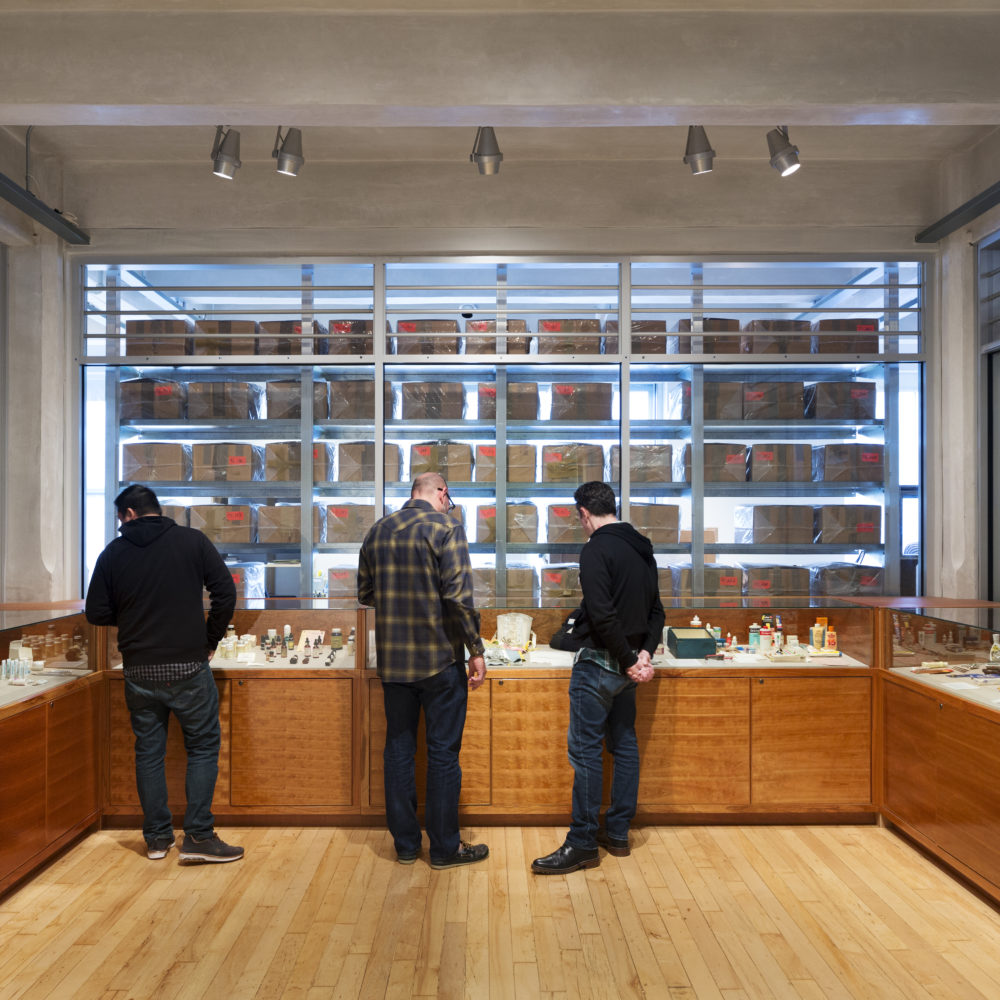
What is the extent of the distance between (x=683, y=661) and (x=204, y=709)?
7.38ft

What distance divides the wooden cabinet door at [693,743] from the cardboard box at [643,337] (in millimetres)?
2382

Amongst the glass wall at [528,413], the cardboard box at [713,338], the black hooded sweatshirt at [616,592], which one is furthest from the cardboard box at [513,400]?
the black hooded sweatshirt at [616,592]

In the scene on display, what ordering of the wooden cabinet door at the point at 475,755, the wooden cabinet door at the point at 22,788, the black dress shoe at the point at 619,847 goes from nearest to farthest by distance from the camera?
the wooden cabinet door at the point at 22,788
the black dress shoe at the point at 619,847
the wooden cabinet door at the point at 475,755

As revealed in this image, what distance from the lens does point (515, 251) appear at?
540cm

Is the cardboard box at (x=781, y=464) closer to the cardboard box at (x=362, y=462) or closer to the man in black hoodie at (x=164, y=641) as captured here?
the cardboard box at (x=362, y=462)

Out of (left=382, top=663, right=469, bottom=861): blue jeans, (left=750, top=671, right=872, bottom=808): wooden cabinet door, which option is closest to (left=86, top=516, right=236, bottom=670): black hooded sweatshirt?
(left=382, top=663, right=469, bottom=861): blue jeans

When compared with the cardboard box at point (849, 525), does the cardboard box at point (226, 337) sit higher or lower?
higher

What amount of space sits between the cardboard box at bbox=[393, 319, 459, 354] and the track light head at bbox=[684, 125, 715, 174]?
1.85 metres

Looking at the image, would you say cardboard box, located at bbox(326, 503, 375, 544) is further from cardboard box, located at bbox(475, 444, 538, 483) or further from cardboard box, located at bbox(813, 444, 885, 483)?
cardboard box, located at bbox(813, 444, 885, 483)

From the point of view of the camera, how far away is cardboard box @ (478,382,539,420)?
5562 mm

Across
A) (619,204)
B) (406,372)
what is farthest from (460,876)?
(619,204)

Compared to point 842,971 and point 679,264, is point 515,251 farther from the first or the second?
point 842,971

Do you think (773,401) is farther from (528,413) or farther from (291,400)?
(291,400)

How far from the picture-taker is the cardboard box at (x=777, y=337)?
5508mm
